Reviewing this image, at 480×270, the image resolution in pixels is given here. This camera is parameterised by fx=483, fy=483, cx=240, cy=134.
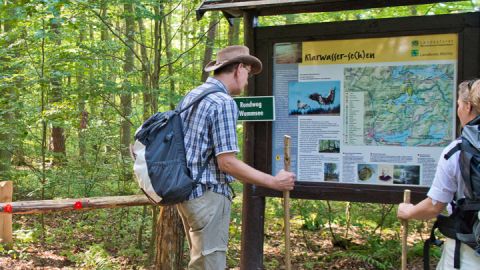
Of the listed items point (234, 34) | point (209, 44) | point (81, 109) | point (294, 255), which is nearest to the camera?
point (294, 255)

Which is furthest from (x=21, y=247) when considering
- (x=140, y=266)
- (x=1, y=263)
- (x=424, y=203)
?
(x=424, y=203)

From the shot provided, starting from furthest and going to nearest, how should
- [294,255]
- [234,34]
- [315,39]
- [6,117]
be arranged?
[234,34], [6,117], [294,255], [315,39]

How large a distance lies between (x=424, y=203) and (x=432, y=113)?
168 cm

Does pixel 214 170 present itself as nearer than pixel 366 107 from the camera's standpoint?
Yes

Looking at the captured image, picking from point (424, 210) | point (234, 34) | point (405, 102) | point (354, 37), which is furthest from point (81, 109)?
point (424, 210)

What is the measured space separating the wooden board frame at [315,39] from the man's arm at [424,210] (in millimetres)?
1340

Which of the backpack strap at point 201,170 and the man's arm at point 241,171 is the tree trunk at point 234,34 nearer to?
the backpack strap at point 201,170

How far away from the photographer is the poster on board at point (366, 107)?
159 inches

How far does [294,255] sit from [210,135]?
4.32 meters

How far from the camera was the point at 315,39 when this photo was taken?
14.5 feet

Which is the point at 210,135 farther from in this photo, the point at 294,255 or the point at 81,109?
the point at 81,109

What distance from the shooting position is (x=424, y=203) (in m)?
2.62

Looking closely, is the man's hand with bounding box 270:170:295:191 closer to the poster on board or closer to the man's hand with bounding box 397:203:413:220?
the man's hand with bounding box 397:203:413:220

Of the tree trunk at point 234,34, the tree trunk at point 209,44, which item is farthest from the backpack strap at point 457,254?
the tree trunk at point 234,34
